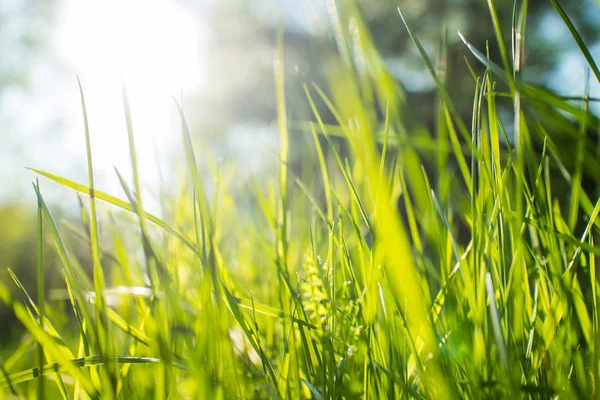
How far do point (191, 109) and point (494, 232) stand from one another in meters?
5.33

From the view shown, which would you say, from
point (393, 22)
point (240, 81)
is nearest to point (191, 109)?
point (240, 81)

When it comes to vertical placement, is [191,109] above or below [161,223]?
above

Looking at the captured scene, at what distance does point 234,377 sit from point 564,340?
20 cm

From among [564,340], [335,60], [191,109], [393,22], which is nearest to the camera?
[335,60]

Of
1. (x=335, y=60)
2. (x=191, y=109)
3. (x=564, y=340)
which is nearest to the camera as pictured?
(x=335, y=60)

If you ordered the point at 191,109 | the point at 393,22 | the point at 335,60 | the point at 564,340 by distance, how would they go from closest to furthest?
the point at 335,60 → the point at 564,340 → the point at 393,22 → the point at 191,109

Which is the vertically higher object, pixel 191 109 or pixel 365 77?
pixel 191 109

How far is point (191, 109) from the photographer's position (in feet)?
17.3

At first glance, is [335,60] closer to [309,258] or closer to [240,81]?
[309,258]

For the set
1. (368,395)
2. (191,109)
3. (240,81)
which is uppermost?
(240,81)

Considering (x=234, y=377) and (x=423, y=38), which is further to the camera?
(x=423, y=38)

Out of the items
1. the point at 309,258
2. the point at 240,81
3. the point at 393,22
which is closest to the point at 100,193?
the point at 309,258

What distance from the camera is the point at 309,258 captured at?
0.31m

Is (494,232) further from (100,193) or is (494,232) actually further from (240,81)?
(240,81)
